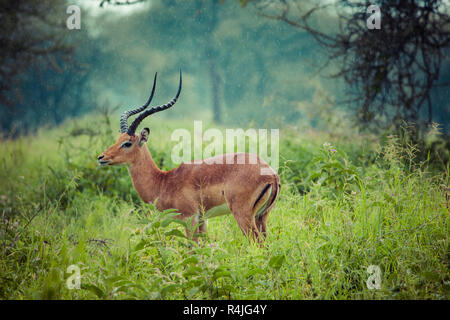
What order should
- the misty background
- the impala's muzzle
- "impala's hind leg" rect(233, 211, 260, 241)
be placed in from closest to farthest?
"impala's hind leg" rect(233, 211, 260, 241)
the impala's muzzle
the misty background

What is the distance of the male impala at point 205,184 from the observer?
361cm

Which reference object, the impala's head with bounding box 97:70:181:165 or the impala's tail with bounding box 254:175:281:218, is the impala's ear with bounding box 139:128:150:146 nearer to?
the impala's head with bounding box 97:70:181:165

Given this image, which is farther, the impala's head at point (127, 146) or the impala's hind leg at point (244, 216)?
the impala's head at point (127, 146)

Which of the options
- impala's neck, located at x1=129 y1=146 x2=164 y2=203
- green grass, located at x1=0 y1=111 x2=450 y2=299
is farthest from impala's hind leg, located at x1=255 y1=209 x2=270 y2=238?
impala's neck, located at x1=129 y1=146 x2=164 y2=203

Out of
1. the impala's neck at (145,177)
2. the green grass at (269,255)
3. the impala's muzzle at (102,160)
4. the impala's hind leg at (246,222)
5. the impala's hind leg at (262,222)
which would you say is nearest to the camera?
the green grass at (269,255)

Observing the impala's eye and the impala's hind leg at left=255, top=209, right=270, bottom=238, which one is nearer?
the impala's hind leg at left=255, top=209, right=270, bottom=238

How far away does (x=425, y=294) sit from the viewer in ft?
9.35

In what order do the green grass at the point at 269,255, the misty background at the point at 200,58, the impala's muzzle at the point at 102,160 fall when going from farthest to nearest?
the misty background at the point at 200,58 < the impala's muzzle at the point at 102,160 < the green grass at the point at 269,255

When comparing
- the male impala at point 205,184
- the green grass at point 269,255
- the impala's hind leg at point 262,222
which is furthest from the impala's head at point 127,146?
the impala's hind leg at point 262,222

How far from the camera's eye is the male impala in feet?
11.8

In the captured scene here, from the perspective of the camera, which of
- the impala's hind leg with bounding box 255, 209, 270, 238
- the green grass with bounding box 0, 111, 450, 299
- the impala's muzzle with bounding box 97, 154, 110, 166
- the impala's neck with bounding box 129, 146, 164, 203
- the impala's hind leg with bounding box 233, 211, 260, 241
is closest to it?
the green grass with bounding box 0, 111, 450, 299

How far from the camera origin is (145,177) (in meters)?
4.27

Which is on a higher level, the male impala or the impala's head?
the impala's head

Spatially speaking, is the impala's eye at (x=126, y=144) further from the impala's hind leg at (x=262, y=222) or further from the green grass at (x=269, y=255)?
the impala's hind leg at (x=262, y=222)
